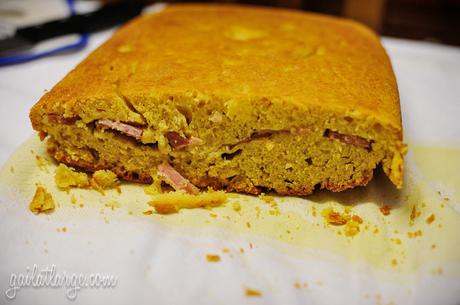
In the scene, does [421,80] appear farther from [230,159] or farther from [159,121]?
[159,121]

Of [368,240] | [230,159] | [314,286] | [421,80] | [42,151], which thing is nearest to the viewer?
[314,286]

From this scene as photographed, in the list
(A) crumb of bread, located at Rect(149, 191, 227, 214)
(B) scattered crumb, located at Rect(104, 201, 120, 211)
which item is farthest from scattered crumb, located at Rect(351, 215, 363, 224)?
(B) scattered crumb, located at Rect(104, 201, 120, 211)

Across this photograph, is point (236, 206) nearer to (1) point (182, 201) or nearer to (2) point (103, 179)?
(1) point (182, 201)

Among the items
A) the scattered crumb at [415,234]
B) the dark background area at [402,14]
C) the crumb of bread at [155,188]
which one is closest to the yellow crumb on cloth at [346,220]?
the scattered crumb at [415,234]

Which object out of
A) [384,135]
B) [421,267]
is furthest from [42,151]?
[421,267]

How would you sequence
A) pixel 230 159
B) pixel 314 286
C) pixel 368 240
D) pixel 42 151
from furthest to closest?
pixel 42 151
pixel 230 159
pixel 368 240
pixel 314 286

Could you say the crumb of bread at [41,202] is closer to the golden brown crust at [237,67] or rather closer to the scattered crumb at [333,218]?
the golden brown crust at [237,67]

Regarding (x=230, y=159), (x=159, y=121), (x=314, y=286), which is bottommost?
(x=314, y=286)
